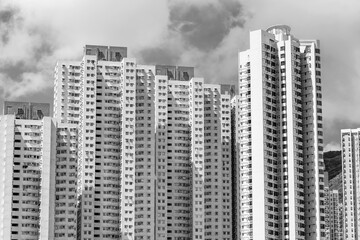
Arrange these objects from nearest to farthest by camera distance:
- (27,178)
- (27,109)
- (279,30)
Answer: (279,30), (27,178), (27,109)

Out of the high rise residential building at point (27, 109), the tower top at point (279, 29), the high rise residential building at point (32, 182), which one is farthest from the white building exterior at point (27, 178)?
the tower top at point (279, 29)

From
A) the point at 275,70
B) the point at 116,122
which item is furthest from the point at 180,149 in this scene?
the point at 275,70

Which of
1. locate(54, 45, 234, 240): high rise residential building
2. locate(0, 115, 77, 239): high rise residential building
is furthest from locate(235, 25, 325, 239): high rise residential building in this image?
locate(54, 45, 234, 240): high rise residential building

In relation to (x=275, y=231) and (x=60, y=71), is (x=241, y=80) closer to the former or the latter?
(x=275, y=231)

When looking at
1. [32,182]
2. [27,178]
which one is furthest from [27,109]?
[32,182]

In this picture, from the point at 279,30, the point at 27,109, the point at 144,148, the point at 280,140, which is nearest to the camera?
the point at 280,140

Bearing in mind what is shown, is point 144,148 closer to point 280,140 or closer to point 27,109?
point 27,109
